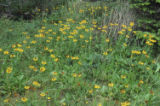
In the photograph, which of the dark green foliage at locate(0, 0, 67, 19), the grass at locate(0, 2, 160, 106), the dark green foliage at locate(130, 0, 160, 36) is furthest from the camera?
the dark green foliage at locate(0, 0, 67, 19)

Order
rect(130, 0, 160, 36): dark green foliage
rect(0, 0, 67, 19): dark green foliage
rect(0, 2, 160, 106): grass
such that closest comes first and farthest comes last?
rect(0, 2, 160, 106): grass
rect(130, 0, 160, 36): dark green foliage
rect(0, 0, 67, 19): dark green foliage

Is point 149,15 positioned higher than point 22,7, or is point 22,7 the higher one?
point 22,7

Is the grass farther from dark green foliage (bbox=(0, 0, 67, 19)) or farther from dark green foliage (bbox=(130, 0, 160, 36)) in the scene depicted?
dark green foliage (bbox=(0, 0, 67, 19))

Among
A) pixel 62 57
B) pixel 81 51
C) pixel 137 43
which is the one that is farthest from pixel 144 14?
pixel 62 57

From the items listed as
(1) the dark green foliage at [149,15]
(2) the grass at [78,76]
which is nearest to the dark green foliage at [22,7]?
(2) the grass at [78,76]

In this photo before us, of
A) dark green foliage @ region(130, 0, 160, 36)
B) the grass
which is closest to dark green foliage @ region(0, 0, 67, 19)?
the grass

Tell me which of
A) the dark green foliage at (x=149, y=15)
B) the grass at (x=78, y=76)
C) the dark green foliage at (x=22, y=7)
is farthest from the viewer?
the dark green foliage at (x=22, y=7)

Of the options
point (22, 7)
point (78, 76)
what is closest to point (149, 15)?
point (78, 76)

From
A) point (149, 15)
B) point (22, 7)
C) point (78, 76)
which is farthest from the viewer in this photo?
point (22, 7)

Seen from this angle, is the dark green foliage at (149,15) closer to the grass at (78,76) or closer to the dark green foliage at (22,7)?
the grass at (78,76)

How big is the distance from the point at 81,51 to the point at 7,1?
369 centimetres

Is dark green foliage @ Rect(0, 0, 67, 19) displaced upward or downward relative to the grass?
upward

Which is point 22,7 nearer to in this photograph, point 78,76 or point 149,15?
point 149,15

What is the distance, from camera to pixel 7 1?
6223 millimetres
